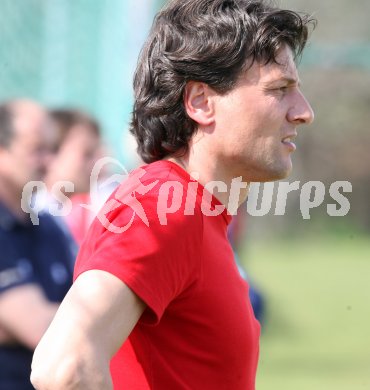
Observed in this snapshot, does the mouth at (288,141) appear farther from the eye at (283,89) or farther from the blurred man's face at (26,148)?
the blurred man's face at (26,148)

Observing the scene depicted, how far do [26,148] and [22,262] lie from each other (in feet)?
1.94

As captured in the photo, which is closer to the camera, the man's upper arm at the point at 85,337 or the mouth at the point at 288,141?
the man's upper arm at the point at 85,337

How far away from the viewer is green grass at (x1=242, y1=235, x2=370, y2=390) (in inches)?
316

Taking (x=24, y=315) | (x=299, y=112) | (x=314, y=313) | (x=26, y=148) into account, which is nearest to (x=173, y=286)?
(x=299, y=112)

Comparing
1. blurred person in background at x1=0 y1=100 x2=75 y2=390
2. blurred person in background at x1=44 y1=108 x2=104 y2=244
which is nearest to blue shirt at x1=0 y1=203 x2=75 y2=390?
blurred person in background at x1=0 y1=100 x2=75 y2=390

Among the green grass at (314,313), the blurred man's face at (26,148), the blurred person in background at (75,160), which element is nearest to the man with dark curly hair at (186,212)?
the blurred man's face at (26,148)

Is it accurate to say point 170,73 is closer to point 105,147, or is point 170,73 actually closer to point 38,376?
point 38,376

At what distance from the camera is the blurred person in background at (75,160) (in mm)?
5246

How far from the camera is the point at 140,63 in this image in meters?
2.57

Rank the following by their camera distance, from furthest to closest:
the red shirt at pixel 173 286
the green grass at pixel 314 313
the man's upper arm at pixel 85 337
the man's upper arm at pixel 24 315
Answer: the green grass at pixel 314 313 < the man's upper arm at pixel 24 315 < the red shirt at pixel 173 286 < the man's upper arm at pixel 85 337

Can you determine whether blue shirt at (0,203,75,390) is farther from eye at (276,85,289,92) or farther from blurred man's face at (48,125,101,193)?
eye at (276,85,289,92)

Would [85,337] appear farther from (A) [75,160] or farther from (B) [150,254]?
(A) [75,160]

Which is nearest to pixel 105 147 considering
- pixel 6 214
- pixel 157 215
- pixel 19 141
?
pixel 19 141

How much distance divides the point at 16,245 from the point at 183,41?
1638 millimetres
